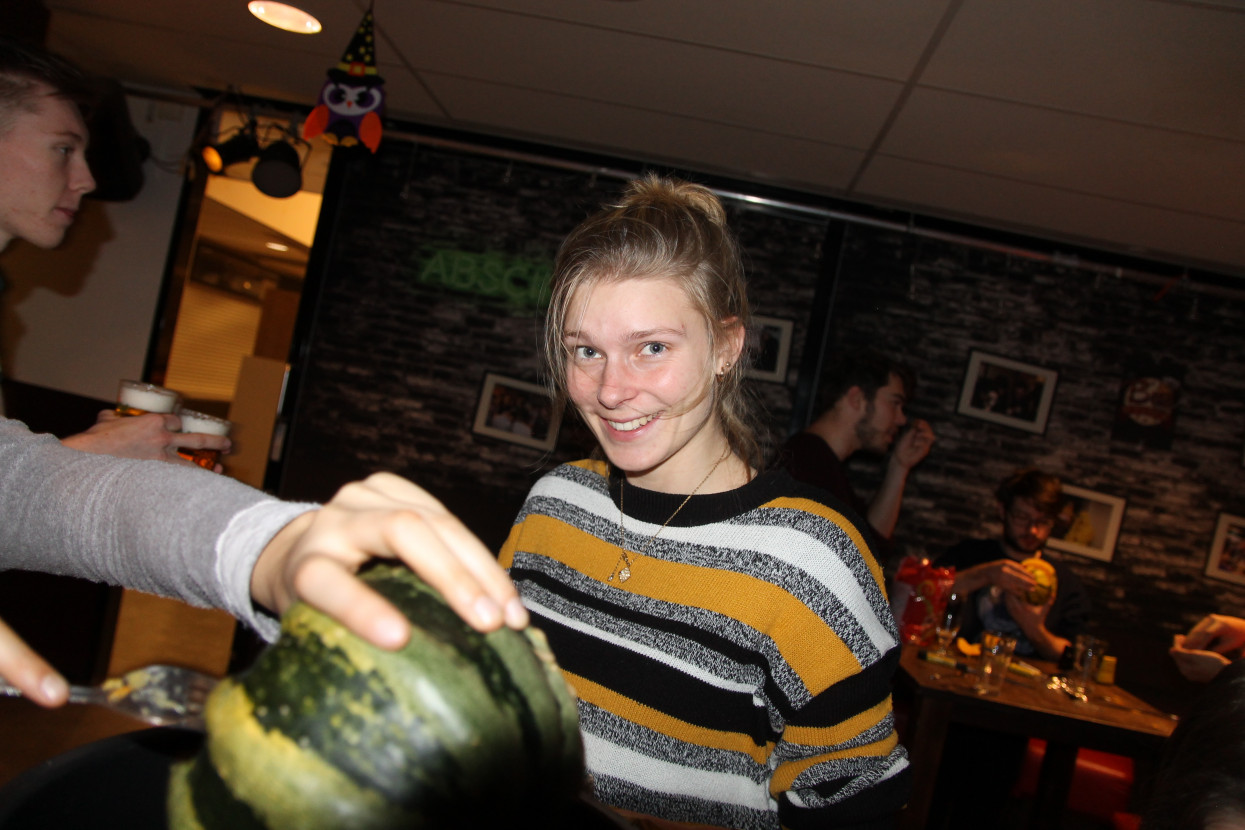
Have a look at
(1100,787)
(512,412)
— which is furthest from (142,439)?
(1100,787)

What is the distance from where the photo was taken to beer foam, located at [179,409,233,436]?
2039 mm

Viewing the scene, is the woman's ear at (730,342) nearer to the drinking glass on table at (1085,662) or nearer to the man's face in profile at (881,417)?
the man's face in profile at (881,417)

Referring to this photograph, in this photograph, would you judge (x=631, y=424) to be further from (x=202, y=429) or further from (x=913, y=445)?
(x=913, y=445)

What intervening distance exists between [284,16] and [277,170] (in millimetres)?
1108

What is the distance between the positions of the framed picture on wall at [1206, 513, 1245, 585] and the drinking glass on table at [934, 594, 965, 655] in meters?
2.11

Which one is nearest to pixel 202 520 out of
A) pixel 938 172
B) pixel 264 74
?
pixel 938 172

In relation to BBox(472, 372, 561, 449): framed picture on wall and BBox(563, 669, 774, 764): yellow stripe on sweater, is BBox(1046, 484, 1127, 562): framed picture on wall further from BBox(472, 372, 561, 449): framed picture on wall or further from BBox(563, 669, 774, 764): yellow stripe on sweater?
BBox(563, 669, 774, 764): yellow stripe on sweater

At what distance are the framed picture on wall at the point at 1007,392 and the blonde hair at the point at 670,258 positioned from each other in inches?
137

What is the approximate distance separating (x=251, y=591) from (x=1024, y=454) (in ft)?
15.3

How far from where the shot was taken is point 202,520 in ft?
1.87

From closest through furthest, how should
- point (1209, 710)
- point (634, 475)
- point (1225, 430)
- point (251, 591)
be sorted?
point (251, 591), point (1209, 710), point (634, 475), point (1225, 430)

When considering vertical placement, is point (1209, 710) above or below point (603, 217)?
below

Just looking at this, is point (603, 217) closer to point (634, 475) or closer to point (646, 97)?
point (634, 475)

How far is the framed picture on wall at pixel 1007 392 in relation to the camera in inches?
169
